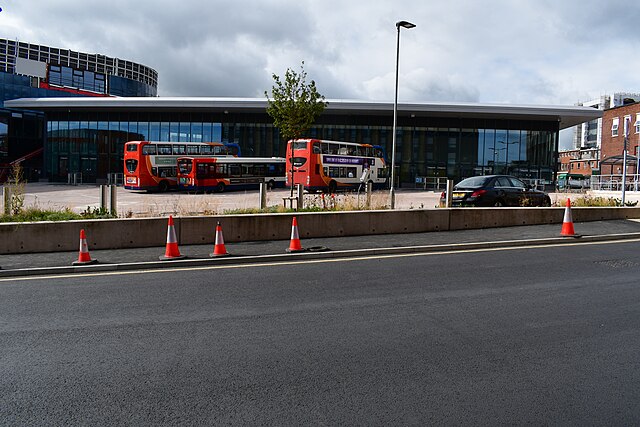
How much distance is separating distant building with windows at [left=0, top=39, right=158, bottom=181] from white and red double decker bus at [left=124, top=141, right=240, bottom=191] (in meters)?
20.4

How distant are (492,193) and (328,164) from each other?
19977 mm

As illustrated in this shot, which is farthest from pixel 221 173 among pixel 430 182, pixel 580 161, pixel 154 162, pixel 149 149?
pixel 580 161

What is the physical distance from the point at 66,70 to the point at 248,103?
8351 centimetres

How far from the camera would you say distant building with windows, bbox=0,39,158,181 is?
203ft

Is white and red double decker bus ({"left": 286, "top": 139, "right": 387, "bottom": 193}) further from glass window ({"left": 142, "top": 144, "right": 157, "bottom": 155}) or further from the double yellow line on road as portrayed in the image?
the double yellow line on road

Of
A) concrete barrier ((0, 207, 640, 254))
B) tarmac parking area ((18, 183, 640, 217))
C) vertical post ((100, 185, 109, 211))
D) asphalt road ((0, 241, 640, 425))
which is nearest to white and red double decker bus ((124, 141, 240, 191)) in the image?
tarmac parking area ((18, 183, 640, 217))

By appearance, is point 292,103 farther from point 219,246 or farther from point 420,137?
point 420,137

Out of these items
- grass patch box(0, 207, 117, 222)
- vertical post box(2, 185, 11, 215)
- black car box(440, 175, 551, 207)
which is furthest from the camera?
black car box(440, 175, 551, 207)

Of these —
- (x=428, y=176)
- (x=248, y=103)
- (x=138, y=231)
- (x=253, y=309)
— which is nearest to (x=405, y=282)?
(x=253, y=309)

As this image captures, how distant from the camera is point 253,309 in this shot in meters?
6.63

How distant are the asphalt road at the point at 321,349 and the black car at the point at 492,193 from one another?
31.0 feet

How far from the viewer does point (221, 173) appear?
3897cm

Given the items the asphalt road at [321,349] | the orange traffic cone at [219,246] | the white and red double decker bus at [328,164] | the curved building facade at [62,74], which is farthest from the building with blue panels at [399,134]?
the asphalt road at [321,349]

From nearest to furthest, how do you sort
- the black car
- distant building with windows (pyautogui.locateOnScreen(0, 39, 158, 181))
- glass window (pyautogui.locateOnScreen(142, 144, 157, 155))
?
the black car → glass window (pyautogui.locateOnScreen(142, 144, 157, 155)) → distant building with windows (pyautogui.locateOnScreen(0, 39, 158, 181))
